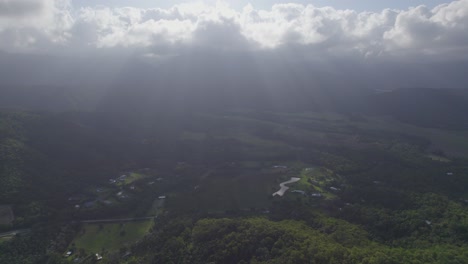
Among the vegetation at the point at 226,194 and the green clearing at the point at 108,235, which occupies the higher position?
the vegetation at the point at 226,194

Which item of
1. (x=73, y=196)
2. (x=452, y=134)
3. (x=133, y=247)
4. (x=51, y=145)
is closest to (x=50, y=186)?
(x=73, y=196)

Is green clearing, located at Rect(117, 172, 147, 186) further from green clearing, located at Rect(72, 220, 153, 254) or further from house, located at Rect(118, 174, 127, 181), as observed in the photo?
A: green clearing, located at Rect(72, 220, 153, 254)

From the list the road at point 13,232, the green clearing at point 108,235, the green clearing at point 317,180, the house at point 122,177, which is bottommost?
the green clearing at point 108,235

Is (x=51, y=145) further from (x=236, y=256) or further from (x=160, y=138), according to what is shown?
(x=236, y=256)

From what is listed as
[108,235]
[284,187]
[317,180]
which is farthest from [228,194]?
[108,235]

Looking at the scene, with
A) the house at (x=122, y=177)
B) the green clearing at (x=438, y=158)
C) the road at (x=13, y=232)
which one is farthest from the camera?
the green clearing at (x=438, y=158)

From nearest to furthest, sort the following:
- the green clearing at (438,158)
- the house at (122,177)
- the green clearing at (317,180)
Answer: the green clearing at (317,180) → the house at (122,177) → the green clearing at (438,158)

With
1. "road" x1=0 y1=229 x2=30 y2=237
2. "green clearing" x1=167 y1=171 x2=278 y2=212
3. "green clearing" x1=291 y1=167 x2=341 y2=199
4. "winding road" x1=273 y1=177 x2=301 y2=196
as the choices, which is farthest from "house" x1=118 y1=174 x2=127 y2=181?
"green clearing" x1=291 y1=167 x2=341 y2=199

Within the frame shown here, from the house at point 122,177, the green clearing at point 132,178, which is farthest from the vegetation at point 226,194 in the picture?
the house at point 122,177

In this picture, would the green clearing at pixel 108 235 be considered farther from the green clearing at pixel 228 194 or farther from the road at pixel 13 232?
the green clearing at pixel 228 194
